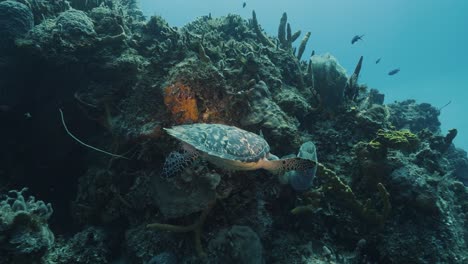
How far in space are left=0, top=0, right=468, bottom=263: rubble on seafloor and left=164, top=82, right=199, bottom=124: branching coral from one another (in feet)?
0.06

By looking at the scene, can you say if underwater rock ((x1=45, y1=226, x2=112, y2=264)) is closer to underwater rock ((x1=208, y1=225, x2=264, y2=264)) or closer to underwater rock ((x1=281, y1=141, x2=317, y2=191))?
underwater rock ((x1=208, y1=225, x2=264, y2=264))

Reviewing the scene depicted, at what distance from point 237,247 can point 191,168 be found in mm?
1276

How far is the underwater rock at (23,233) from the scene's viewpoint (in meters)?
3.55

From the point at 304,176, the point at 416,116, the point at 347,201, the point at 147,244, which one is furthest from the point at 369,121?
the point at 416,116

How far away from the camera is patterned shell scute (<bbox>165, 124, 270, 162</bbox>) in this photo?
3.66m

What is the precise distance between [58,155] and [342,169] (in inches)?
242

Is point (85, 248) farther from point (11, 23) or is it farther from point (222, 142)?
point (11, 23)

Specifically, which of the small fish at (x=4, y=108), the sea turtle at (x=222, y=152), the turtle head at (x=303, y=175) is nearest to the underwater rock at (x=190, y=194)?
the sea turtle at (x=222, y=152)

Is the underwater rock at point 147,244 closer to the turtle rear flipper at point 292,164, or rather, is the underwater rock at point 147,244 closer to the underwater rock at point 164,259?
the underwater rock at point 164,259

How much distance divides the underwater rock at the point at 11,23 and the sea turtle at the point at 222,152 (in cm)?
461

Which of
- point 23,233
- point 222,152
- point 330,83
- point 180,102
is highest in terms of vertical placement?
point 330,83

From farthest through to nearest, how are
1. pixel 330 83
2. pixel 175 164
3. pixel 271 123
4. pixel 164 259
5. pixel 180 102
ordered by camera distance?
pixel 330 83 → pixel 271 123 → pixel 180 102 → pixel 164 259 → pixel 175 164

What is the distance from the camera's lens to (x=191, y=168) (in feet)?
13.3

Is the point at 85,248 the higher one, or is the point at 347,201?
the point at 347,201
